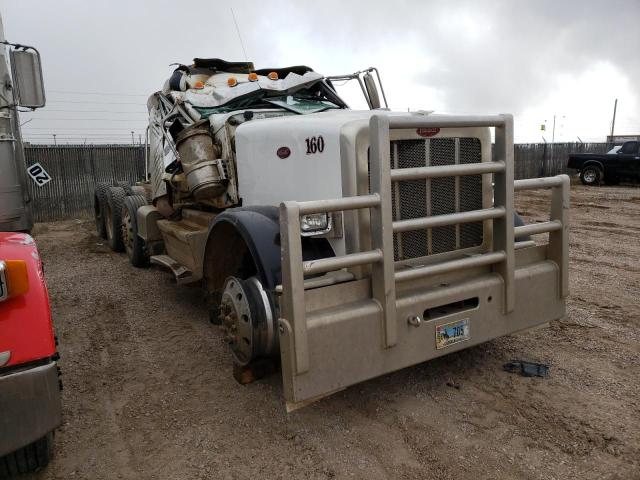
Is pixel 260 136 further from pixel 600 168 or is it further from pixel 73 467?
pixel 600 168

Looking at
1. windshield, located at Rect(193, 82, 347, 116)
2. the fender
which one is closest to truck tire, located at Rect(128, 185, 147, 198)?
windshield, located at Rect(193, 82, 347, 116)

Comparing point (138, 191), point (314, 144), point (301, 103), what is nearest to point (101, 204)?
point (138, 191)

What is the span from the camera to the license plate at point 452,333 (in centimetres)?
320

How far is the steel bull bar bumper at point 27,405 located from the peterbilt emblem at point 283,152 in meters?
2.18

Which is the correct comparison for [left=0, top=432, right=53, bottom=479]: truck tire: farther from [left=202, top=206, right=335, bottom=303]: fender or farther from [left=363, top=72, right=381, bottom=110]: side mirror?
[left=363, top=72, right=381, bottom=110]: side mirror

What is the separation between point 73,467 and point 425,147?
2751 millimetres

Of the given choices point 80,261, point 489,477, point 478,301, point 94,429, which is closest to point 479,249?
point 478,301

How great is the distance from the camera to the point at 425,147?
335cm

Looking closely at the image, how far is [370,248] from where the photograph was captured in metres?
3.19

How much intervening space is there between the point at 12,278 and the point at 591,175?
21.7m

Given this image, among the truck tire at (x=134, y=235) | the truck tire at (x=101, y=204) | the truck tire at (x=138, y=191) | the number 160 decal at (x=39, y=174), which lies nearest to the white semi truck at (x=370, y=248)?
the truck tire at (x=134, y=235)

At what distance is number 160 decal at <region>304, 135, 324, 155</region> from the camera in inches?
140

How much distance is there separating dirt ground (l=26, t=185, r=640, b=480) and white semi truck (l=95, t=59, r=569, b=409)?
0.39m

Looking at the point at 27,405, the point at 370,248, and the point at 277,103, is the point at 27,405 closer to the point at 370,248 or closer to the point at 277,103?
the point at 370,248
